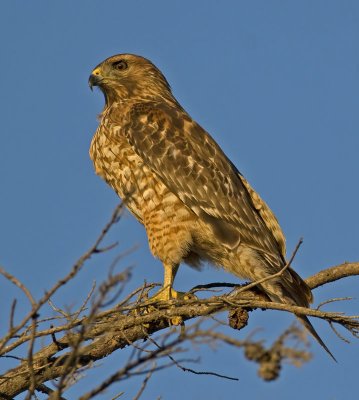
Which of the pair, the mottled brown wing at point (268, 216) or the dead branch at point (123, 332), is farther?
the mottled brown wing at point (268, 216)

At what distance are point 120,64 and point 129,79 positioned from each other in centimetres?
29

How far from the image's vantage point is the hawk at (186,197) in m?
7.08

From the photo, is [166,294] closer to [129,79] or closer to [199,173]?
[199,173]

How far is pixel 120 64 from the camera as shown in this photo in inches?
348

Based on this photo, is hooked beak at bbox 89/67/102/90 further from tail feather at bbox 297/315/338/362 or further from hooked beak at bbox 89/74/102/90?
tail feather at bbox 297/315/338/362

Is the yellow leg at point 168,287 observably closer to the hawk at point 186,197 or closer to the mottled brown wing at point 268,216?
the hawk at point 186,197

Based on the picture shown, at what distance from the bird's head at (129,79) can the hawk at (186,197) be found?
21.6 inches

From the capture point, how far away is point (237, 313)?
229 inches

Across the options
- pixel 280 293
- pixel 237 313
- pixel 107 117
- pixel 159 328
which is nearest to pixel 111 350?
pixel 159 328

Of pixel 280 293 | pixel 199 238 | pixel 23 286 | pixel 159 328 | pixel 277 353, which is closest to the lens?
pixel 277 353

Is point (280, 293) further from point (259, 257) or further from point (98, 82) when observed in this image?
point (98, 82)

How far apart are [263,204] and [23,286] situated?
14.7 ft

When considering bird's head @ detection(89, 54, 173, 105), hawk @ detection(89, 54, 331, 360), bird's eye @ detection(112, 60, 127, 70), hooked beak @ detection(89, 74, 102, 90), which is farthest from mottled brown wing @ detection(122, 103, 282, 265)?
bird's eye @ detection(112, 60, 127, 70)

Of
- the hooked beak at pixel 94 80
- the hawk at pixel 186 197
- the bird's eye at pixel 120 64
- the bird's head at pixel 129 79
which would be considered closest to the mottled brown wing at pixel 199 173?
the hawk at pixel 186 197
